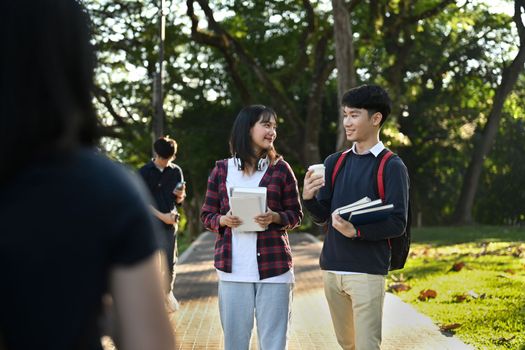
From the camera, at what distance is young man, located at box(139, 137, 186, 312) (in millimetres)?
9070

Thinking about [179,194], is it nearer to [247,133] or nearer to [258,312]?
[247,133]

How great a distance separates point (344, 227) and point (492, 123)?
102 ft

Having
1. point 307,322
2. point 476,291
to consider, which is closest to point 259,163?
point 307,322

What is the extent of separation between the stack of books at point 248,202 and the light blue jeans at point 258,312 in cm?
39

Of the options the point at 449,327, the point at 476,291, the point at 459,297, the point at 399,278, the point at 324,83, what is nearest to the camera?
the point at 449,327

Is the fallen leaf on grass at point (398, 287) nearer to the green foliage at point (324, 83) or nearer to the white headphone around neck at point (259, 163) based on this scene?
the white headphone around neck at point (259, 163)

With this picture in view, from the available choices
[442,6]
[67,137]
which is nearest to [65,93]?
[67,137]

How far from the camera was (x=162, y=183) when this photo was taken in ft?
30.1

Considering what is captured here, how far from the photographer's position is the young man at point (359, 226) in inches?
199

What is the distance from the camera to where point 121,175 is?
166cm

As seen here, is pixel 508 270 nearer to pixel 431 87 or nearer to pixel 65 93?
pixel 65 93

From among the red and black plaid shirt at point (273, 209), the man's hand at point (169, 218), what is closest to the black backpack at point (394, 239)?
the red and black plaid shirt at point (273, 209)

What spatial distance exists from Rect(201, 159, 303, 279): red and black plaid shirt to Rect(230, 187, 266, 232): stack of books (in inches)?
6.7

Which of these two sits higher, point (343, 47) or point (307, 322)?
point (343, 47)
